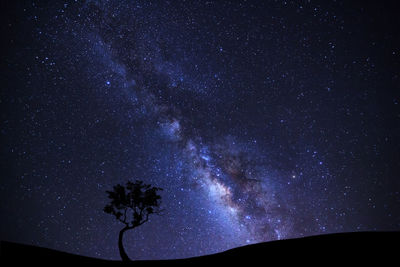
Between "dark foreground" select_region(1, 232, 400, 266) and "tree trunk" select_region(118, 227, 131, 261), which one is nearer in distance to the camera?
"dark foreground" select_region(1, 232, 400, 266)

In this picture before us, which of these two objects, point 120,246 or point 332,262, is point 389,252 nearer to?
point 332,262

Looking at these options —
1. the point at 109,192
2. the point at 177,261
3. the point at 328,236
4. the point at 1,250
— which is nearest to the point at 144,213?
the point at 109,192

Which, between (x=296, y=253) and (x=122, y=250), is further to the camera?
(x=122, y=250)

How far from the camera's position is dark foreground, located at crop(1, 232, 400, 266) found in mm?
8547

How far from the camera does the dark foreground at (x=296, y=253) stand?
28.0ft

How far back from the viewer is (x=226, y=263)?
10242 millimetres

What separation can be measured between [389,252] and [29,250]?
1513 centimetres

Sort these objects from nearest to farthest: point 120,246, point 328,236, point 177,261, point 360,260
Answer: point 360,260, point 328,236, point 177,261, point 120,246

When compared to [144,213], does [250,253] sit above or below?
below

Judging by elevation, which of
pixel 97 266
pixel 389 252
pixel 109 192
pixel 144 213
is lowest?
pixel 97 266

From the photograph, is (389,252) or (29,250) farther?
(29,250)

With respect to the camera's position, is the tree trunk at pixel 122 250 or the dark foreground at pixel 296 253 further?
the tree trunk at pixel 122 250

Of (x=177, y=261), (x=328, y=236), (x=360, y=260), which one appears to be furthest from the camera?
(x=177, y=261)

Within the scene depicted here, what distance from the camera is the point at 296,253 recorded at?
9.74 meters
